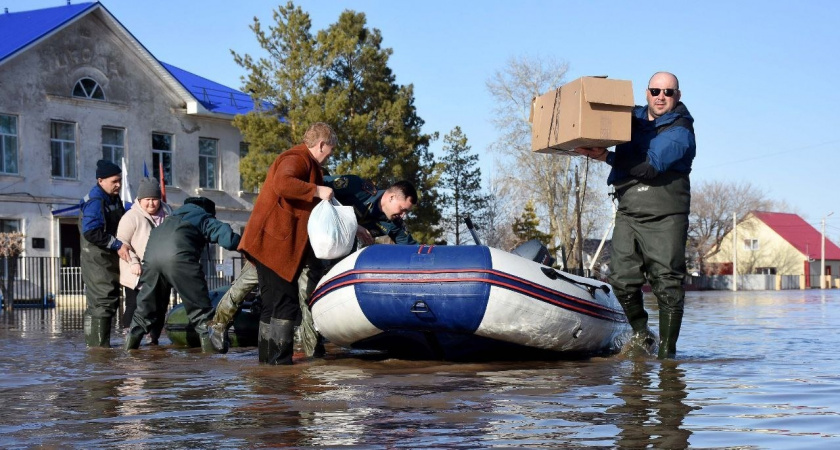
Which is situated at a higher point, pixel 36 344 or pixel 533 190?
pixel 533 190

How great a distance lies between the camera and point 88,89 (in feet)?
112

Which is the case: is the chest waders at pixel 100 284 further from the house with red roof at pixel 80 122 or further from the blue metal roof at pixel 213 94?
the blue metal roof at pixel 213 94

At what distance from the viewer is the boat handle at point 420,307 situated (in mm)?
7516

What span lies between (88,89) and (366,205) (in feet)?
89.8

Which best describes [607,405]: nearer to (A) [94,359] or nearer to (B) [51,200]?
(A) [94,359]

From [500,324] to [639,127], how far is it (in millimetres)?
1738

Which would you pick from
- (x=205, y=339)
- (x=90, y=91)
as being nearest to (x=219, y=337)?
(x=205, y=339)

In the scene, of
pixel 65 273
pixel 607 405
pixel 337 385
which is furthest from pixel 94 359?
pixel 65 273

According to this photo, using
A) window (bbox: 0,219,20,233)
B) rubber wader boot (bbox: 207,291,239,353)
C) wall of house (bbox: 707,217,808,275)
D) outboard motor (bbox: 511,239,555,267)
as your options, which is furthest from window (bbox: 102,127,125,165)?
wall of house (bbox: 707,217,808,275)

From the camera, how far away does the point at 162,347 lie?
10.2 meters

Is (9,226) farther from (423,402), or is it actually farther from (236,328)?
(423,402)

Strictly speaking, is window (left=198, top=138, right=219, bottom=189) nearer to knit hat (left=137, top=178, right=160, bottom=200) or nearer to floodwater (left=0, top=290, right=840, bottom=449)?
knit hat (left=137, top=178, right=160, bottom=200)

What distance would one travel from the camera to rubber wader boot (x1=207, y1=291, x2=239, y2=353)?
8.70 m

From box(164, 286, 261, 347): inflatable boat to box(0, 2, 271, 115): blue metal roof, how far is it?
23344 millimetres
